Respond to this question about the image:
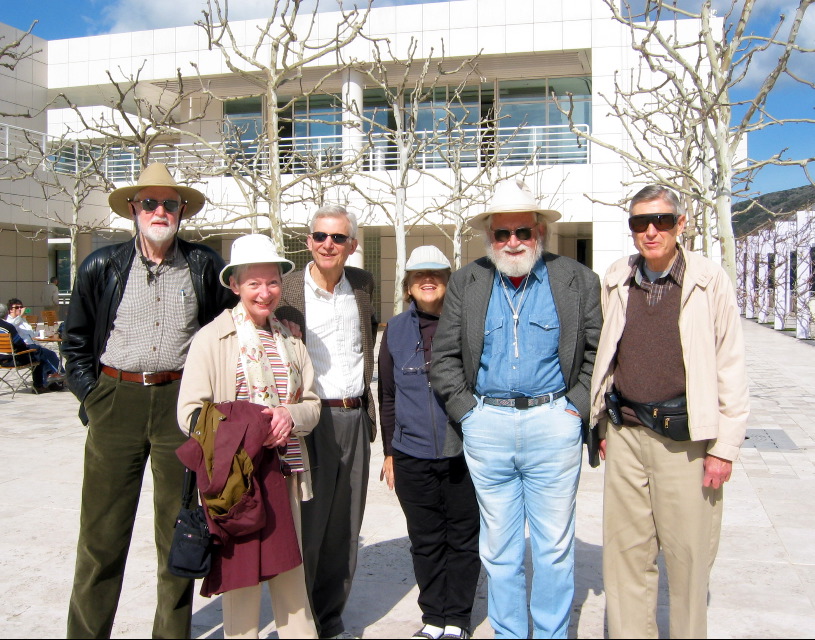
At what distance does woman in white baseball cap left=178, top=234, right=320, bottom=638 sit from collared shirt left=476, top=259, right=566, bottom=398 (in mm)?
789

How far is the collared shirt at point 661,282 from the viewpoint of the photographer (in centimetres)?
316

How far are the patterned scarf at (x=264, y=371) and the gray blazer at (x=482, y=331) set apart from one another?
677 millimetres

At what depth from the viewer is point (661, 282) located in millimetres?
3199

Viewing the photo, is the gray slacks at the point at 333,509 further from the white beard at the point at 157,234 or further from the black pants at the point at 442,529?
the white beard at the point at 157,234

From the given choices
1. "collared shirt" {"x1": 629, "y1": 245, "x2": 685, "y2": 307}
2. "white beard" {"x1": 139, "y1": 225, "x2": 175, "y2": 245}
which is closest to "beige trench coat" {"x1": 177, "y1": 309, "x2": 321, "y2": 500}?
"white beard" {"x1": 139, "y1": 225, "x2": 175, "y2": 245}

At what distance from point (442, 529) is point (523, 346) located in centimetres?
107

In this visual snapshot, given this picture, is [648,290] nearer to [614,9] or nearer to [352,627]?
[352,627]

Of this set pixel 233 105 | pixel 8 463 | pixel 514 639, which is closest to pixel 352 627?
pixel 514 639

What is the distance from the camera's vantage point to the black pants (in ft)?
11.9

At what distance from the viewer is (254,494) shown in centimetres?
283

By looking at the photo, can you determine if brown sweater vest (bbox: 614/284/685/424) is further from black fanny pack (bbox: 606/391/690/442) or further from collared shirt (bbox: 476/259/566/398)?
collared shirt (bbox: 476/259/566/398)

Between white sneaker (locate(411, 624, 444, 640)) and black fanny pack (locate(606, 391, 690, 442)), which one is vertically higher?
black fanny pack (locate(606, 391, 690, 442))

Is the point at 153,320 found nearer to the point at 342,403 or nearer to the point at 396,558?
the point at 342,403

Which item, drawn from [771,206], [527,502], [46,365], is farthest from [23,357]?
[771,206]
